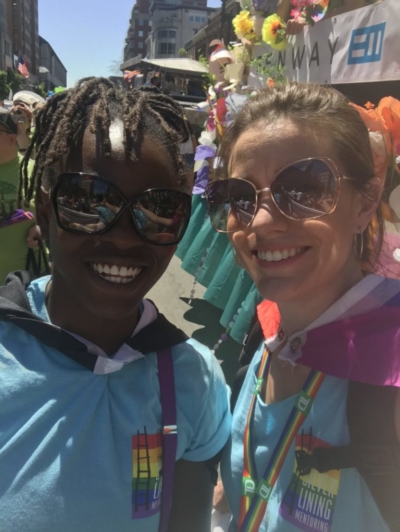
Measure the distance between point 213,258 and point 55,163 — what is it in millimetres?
3602

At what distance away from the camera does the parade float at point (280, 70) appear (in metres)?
2.64

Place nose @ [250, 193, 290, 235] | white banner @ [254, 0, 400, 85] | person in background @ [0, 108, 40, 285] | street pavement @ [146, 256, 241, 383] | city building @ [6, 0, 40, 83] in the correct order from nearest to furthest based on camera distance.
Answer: nose @ [250, 193, 290, 235]
white banner @ [254, 0, 400, 85]
person in background @ [0, 108, 40, 285]
street pavement @ [146, 256, 241, 383]
city building @ [6, 0, 40, 83]

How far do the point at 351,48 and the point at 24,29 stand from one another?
94317 millimetres

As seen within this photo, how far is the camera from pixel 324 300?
1274mm

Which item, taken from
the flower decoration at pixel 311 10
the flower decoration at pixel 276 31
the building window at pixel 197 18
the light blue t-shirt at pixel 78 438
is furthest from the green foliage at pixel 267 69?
the building window at pixel 197 18

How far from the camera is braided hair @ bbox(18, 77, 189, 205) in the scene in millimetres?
1123

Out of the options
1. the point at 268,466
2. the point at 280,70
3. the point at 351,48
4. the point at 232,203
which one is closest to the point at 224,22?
the point at 280,70

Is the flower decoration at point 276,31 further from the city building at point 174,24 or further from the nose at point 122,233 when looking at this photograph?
the city building at point 174,24

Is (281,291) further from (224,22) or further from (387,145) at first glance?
(224,22)

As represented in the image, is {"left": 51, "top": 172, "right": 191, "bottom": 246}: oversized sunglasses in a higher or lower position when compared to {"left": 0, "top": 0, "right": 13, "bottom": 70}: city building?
lower

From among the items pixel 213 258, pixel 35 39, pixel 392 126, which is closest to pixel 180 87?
pixel 213 258

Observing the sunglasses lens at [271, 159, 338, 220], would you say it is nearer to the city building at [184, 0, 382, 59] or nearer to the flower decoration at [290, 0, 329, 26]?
the city building at [184, 0, 382, 59]

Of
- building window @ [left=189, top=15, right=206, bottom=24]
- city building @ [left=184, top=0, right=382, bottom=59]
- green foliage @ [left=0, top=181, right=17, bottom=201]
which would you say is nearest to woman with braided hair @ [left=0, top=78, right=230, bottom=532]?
green foliage @ [left=0, top=181, right=17, bottom=201]

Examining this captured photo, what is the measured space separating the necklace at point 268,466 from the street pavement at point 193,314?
2.49m
